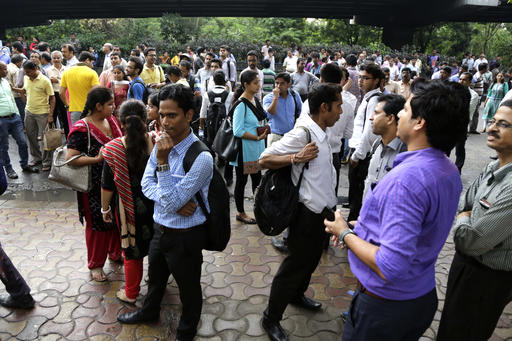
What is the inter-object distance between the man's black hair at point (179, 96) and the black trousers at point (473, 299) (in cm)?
210

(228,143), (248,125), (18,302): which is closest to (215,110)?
(228,143)

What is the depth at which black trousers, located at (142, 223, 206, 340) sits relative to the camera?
260cm

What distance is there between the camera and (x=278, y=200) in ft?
9.13

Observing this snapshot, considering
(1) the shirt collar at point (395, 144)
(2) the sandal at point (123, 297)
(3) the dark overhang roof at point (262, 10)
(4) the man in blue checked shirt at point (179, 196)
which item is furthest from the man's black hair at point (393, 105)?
(3) the dark overhang roof at point (262, 10)

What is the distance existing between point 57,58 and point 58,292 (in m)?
6.34

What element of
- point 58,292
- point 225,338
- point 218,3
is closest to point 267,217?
point 225,338

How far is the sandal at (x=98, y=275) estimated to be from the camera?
12.2 ft

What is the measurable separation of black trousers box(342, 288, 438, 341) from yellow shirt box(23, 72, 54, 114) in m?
7.02

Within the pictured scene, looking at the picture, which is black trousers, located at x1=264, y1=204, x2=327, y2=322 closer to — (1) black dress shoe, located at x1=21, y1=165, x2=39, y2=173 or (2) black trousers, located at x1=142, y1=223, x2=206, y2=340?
(2) black trousers, located at x1=142, y1=223, x2=206, y2=340

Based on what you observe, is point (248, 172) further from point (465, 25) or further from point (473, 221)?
point (465, 25)

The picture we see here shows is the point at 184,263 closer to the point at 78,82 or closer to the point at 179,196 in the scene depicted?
the point at 179,196

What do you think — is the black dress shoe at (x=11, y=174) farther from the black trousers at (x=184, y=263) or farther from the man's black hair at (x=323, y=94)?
the man's black hair at (x=323, y=94)

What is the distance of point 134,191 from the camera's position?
312 centimetres

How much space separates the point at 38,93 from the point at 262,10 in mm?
23525
